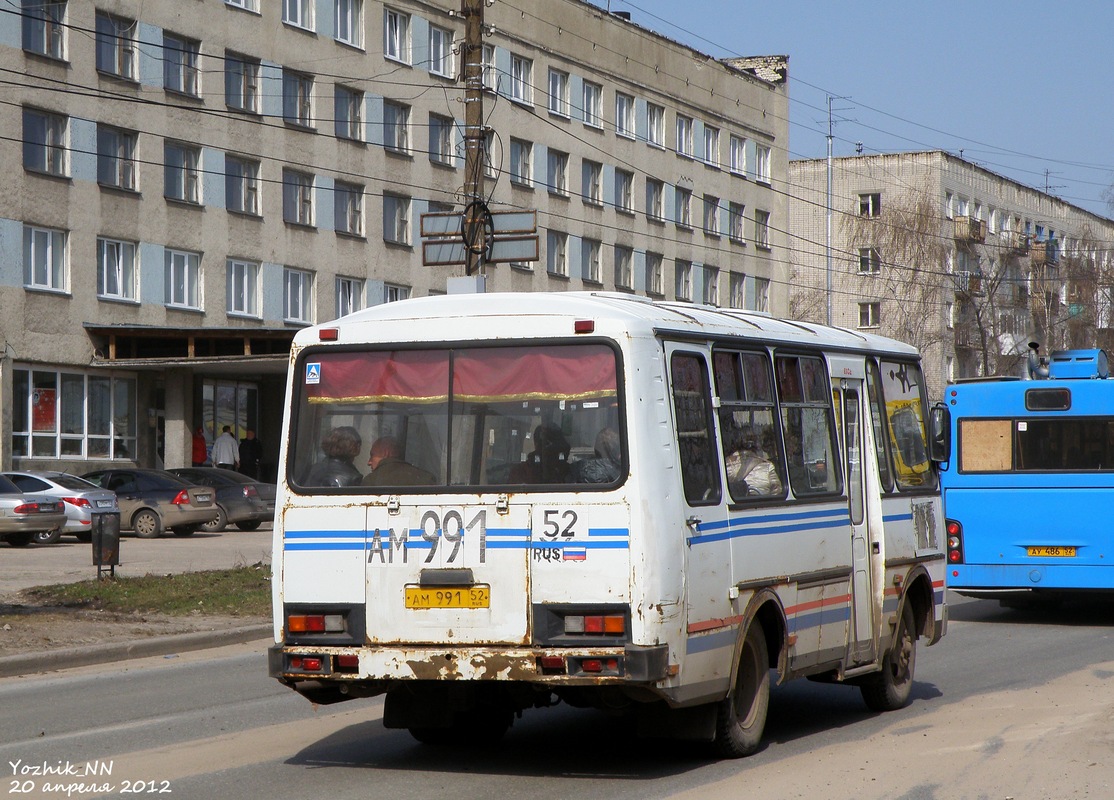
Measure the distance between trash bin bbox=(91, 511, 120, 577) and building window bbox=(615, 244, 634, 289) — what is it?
42099mm

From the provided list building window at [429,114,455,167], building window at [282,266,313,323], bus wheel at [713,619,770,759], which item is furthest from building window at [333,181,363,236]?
bus wheel at [713,619,770,759]

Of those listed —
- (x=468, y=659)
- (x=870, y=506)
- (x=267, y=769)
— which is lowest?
(x=267, y=769)

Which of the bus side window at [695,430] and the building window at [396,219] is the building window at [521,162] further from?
the bus side window at [695,430]

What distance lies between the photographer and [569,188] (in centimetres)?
5853

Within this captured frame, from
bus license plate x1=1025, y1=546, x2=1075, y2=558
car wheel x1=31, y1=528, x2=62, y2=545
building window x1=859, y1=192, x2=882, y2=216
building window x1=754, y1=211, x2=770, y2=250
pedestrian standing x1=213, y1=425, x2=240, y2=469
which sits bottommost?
car wheel x1=31, y1=528, x2=62, y2=545

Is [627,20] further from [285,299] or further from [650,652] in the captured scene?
[650,652]

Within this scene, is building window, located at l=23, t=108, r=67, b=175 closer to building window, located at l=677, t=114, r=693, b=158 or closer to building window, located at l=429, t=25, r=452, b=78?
building window, located at l=429, t=25, r=452, b=78

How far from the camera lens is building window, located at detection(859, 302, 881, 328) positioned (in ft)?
258

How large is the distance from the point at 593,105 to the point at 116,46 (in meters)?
22.6

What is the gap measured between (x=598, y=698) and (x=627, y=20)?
188ft

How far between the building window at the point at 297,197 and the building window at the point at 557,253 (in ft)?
39.1

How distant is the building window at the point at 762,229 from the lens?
71.8 m

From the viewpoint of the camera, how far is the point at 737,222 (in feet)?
231

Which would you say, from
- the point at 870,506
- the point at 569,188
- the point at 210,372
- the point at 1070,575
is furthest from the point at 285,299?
the point at 870,506
